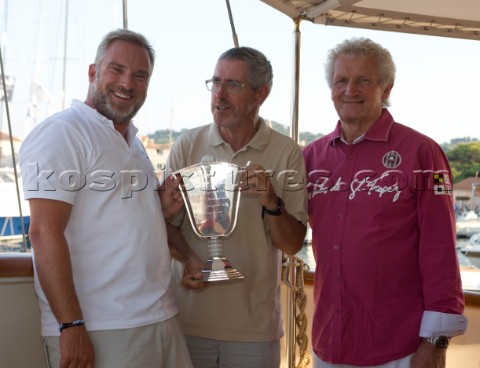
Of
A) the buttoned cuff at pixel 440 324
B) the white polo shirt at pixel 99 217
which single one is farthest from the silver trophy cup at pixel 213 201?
the buttoned cuff at pixel 440 324

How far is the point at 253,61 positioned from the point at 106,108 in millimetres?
653

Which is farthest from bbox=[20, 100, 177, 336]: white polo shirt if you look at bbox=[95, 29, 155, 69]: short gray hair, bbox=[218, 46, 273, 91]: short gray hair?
bbox=[218, 46, 273, 91]: short gray hair

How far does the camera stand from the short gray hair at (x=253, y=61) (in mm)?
2527

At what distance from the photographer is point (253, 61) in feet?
8.32

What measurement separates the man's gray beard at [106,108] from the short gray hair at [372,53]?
836mm

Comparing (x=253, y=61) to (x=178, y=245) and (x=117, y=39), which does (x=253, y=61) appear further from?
(x=178, y=245)

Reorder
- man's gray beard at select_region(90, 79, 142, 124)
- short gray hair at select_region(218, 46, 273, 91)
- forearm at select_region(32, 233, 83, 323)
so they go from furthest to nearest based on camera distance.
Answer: short gray hair at select_region(218, 46, 273, 91)
man's gray beard at select_region(90, 79, 142, 124)
forearm at select_region(32, 233, 83, 323)

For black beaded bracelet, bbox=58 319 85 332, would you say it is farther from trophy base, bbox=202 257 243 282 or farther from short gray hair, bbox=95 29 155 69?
short gray hair, bbox=95 29 155 69

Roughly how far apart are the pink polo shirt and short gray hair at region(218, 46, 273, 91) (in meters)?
0.45

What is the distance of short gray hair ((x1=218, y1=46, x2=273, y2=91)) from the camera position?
8.29 feet

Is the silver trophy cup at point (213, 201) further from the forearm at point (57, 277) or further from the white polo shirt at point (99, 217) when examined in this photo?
the forearm at point (57, 277)

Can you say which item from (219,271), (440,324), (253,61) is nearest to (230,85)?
(253,61)

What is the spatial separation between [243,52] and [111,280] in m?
1.02

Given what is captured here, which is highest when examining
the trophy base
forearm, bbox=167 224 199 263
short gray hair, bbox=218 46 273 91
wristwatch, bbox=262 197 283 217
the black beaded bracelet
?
short gray hair, bbox=218 46 273 91
